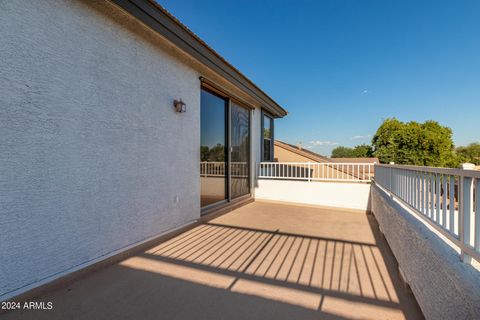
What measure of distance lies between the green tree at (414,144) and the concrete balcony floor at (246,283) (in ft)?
73.8

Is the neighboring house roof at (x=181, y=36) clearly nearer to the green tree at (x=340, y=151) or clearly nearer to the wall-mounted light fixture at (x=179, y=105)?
the wall-mounted light fixture at (x=179, y=105)

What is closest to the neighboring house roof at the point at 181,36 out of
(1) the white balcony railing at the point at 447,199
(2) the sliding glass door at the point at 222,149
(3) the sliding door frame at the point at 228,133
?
(3) the sliding door frame at the point at 228,133

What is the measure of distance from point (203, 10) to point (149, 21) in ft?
16.4

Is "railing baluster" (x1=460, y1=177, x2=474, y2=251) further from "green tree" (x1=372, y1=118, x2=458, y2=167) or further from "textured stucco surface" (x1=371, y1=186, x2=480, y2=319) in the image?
"green tree" (x1=372, y1=118, x2=458, y2=167)

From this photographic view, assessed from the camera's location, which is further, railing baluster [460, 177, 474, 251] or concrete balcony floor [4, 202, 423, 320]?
concrete balcony floor [4, 202, 423, 320]

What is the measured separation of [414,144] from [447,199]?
80.8 ft

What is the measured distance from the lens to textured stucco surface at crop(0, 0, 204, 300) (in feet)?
6.11

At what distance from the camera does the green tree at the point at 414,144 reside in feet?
67.5

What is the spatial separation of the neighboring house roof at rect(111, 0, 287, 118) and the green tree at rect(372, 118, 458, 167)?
22091mm

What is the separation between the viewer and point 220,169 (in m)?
5.45

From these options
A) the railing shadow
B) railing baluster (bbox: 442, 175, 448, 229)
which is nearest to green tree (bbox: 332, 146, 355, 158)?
the railing shadow

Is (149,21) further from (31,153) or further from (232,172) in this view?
(232,172)

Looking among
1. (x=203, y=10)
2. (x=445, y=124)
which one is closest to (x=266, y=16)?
(x=203, y=10)

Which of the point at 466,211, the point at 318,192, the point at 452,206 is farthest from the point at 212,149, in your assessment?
the point at 466,211
